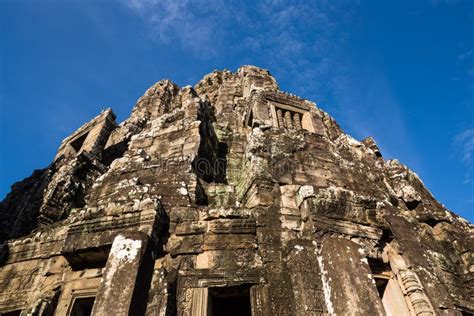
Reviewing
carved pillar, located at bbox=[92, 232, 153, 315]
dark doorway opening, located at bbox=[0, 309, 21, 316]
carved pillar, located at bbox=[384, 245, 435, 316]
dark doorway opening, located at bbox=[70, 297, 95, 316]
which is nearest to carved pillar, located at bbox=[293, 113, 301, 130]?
carved pillar, located at bbox=[384, 245, 435, 316]

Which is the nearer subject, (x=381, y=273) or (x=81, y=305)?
(x=81, y=305)

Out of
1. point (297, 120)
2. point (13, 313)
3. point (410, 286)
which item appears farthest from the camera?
point (297, 120)

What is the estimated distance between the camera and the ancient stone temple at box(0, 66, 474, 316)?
5395mm

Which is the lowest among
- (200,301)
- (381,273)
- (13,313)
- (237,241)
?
(200,301)

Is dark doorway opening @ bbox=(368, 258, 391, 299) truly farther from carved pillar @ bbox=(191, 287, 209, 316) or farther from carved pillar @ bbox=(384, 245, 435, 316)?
carved pillar @ bbox=(191, 287, 209, 316)

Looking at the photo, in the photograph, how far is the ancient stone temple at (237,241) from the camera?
17.7 ft

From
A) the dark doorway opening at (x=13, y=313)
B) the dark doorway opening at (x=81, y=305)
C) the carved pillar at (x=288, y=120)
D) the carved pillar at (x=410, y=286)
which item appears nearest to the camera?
the dark doorway opening at (x=81, y=305)

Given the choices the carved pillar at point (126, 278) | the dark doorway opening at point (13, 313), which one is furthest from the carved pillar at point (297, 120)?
the dark doorway opening at point (13, 313)

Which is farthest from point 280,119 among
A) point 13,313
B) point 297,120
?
point 13,313

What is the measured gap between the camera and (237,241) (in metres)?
6.32

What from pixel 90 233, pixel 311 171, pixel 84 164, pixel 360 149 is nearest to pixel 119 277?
pixel 90 233

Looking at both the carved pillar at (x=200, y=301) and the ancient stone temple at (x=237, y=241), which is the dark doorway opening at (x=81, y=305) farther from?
the carved pillar at (x=200, y=301)

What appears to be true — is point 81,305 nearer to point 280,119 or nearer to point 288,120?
point 280,119

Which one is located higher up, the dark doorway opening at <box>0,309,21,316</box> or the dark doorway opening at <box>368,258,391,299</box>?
the dark doorway opening at <box>368,258,391,299</box>
